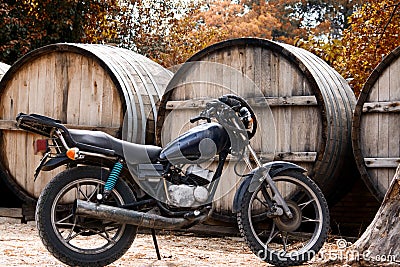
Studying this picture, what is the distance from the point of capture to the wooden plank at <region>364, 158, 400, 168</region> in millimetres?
5691

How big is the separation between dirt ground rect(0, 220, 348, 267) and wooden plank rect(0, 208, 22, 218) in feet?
2.32

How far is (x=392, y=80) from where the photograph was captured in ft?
19.0

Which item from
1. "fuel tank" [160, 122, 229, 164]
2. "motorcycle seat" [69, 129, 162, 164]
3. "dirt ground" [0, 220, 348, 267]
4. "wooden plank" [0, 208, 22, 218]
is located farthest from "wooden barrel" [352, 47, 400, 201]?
"wooden plank" [0, 208, 22, 218]

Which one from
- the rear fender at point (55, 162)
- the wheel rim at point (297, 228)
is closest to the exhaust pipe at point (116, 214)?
the rear fender at point (55, 162)

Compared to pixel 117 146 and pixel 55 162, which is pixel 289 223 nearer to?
pixel 117 146

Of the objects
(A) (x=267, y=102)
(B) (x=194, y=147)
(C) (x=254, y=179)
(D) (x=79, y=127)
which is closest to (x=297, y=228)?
(C) (x=254, y=179)

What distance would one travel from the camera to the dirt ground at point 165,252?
496 centimetres

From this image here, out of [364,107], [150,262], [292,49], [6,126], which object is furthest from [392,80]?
[6,126]

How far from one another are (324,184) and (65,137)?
2.38 metres

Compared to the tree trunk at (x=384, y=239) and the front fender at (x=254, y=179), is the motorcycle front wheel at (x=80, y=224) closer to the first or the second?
the front fender at (x=254, y=179)

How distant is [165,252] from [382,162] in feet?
6.11

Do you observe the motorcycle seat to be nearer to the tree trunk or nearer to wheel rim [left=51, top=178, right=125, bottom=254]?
wheel rim [left=51, top=178, right=125, bottom=254]

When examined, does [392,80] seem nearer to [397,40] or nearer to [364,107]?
[364,107]

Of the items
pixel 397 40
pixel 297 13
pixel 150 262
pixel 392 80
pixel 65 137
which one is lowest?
pixel 150 262
